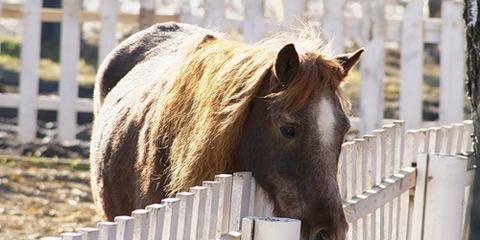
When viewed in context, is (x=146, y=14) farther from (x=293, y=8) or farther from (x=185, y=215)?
(x=185, y=215)

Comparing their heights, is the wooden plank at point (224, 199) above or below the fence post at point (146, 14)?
below

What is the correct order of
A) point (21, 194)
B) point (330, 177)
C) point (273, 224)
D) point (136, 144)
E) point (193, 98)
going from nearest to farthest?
point (273, 224) → point (330, 177) → point (193, 98) → point (136, 144) → point (21, 194)

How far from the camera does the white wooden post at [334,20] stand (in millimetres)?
11148

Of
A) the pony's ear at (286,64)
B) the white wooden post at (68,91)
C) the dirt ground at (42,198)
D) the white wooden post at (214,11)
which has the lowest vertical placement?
the dirt ground at (42,198)

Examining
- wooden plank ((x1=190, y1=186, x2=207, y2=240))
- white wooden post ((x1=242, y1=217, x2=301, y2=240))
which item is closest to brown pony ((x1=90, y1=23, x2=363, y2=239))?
white wooden post ((x1=242, y1=217, x2=301, y2=240))

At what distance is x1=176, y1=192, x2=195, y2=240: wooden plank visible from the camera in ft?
11.8

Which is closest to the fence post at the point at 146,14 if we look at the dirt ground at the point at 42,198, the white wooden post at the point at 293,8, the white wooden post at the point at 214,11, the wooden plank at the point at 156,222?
the white wooden post at the point at 214,11

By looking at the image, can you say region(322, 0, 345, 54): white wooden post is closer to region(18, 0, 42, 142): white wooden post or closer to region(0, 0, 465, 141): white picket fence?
region(0, 0, 465, 141): white picket fence

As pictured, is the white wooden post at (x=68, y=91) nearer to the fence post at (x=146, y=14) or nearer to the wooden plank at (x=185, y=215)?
the fence post at (x=146, y=14)

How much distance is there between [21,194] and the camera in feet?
29.9

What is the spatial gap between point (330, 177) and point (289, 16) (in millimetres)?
6982

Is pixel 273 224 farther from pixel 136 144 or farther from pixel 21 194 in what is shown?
pixel 21 194

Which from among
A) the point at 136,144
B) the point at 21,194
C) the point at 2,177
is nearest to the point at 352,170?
the point at 136,144

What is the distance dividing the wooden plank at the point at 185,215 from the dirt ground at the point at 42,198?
3958mm
